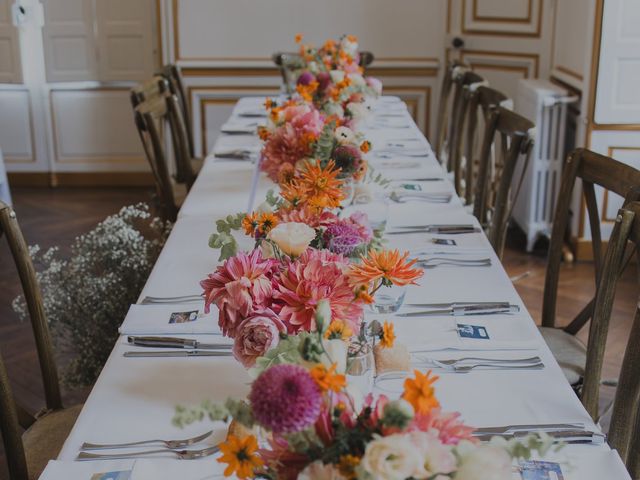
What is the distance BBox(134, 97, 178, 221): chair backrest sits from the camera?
133 inches

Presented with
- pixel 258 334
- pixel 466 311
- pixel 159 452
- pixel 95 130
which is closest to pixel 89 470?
pixel 159 452

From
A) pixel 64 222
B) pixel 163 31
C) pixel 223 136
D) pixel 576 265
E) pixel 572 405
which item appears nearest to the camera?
pixel 572 405

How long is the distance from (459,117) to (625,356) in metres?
2.47

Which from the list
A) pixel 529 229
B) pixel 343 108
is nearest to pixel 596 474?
pixel 343 108

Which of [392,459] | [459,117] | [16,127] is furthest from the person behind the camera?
[16,127]

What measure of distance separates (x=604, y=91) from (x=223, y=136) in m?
1.95

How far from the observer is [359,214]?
177cm

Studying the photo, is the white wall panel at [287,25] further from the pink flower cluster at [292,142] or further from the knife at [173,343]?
the knife at [173,343]

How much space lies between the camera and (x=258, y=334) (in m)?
1.33

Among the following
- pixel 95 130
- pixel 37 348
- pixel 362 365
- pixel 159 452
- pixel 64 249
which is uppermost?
pixel 362 365

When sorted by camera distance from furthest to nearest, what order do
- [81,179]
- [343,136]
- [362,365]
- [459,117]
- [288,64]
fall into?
[81,179] → [288,64] → [459,117] → [343,136] → [362,365]

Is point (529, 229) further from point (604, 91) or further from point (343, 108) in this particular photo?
point (343, 108)

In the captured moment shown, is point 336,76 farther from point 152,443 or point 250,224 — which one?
point 152,443

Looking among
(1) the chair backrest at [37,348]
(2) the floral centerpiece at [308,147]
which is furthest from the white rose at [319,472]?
(2) the floral centerpiece at [308,147]
